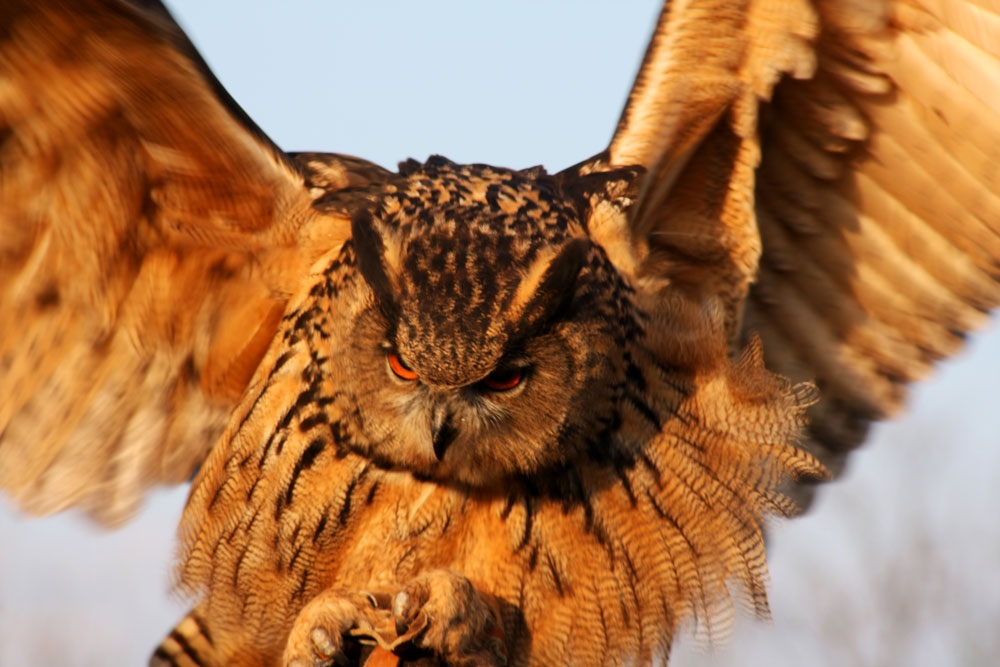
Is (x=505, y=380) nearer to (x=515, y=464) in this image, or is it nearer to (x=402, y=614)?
(x=515, y=464)

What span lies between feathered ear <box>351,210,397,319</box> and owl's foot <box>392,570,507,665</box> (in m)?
0.76

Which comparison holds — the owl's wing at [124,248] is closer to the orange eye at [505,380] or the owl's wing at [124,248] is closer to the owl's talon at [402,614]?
the orange eye at [505,380]

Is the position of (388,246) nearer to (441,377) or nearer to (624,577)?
(441,377)

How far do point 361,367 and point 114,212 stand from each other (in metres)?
1.05

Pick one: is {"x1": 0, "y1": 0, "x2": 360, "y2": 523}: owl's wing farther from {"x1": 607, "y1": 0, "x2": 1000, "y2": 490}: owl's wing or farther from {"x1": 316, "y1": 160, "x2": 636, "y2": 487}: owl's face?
{"x1": 607, "y1": 0, "x2": 1000, "y2": 490}: owl's wing

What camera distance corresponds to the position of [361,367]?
145 inches

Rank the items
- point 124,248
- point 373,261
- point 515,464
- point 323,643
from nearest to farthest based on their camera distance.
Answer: point 323,643 → point 373,261 → point 515,464 → point 124,248

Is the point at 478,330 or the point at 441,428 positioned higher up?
the point at 478,330

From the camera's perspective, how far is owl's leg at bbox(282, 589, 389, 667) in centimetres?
342

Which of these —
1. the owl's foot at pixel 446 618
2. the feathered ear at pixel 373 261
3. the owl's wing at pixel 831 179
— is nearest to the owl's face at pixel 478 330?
the feathered ear at pixel 373 261

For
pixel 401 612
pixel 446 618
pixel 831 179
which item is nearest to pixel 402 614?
pixel 401 612

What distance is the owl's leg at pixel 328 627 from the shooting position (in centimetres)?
342

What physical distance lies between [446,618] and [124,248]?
5.52 feet

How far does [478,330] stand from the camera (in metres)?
3.44
